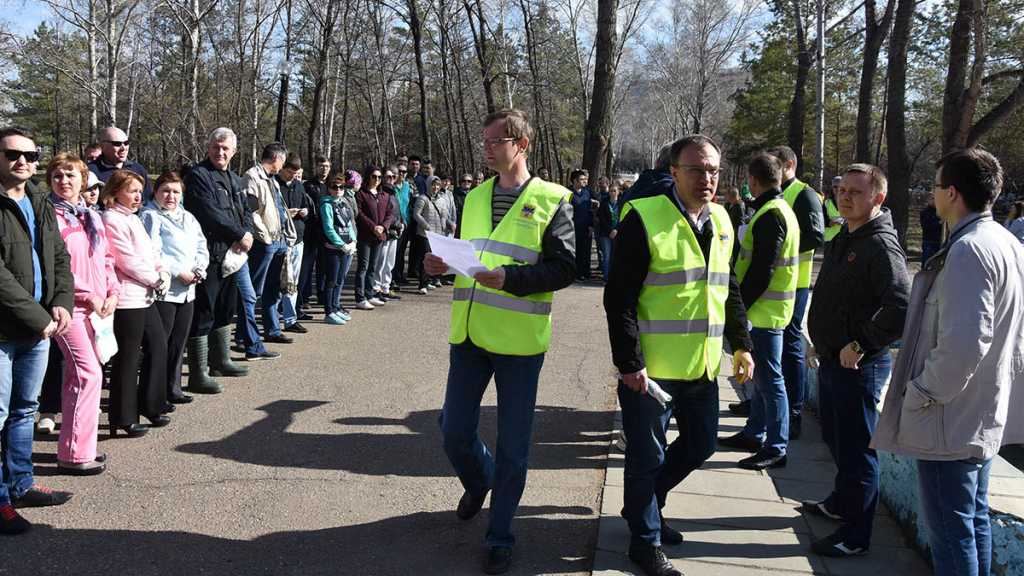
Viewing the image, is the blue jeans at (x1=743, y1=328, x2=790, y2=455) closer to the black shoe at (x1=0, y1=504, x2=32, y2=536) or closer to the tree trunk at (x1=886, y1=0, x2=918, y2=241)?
the black shoe at (x1=0, y1=504, x2=32, y2=536)

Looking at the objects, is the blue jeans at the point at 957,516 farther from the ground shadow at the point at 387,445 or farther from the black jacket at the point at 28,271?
the black jacket at the point at 28,271

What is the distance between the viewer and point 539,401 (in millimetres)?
6531

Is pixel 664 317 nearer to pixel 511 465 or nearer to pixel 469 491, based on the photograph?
pixel 511 465

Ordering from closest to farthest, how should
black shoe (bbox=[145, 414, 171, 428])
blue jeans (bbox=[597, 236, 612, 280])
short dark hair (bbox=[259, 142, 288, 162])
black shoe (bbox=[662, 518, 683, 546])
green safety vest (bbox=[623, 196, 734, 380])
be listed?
1. green safety vest (bbox=[623, 196, 734, 380])
2. black shoe (bbox=[662, 518, 683, 546])
3. black shoe (bbox=[145, 414, 171, 428])
4. short dark hair (bbox=[259, 142, 288, 162])
5. blue jeans (bbox=[597, 236, 612, 280])

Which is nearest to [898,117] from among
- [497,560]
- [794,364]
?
[794,364]

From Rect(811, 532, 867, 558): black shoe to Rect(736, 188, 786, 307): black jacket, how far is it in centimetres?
163

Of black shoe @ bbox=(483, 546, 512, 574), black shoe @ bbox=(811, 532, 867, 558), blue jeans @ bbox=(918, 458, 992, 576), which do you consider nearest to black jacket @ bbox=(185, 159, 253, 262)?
black shoe @ bbox=(483, 546, 512, 574)

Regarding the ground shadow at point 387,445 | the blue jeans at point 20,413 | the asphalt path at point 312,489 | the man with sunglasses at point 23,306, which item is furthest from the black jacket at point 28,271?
the ground shadow at point 387,445

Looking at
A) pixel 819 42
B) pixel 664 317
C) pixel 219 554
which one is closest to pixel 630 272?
pixel 664 317

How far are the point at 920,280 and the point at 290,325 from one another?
24.6 ft

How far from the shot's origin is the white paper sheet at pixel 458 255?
3.21 metres

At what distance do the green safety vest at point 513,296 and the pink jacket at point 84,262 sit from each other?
249 cm

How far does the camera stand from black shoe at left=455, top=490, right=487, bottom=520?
4.03 m

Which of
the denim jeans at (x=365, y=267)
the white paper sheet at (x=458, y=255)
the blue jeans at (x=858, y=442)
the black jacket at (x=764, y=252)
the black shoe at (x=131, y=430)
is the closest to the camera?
the white paper sheet at (x=458, y=255)
